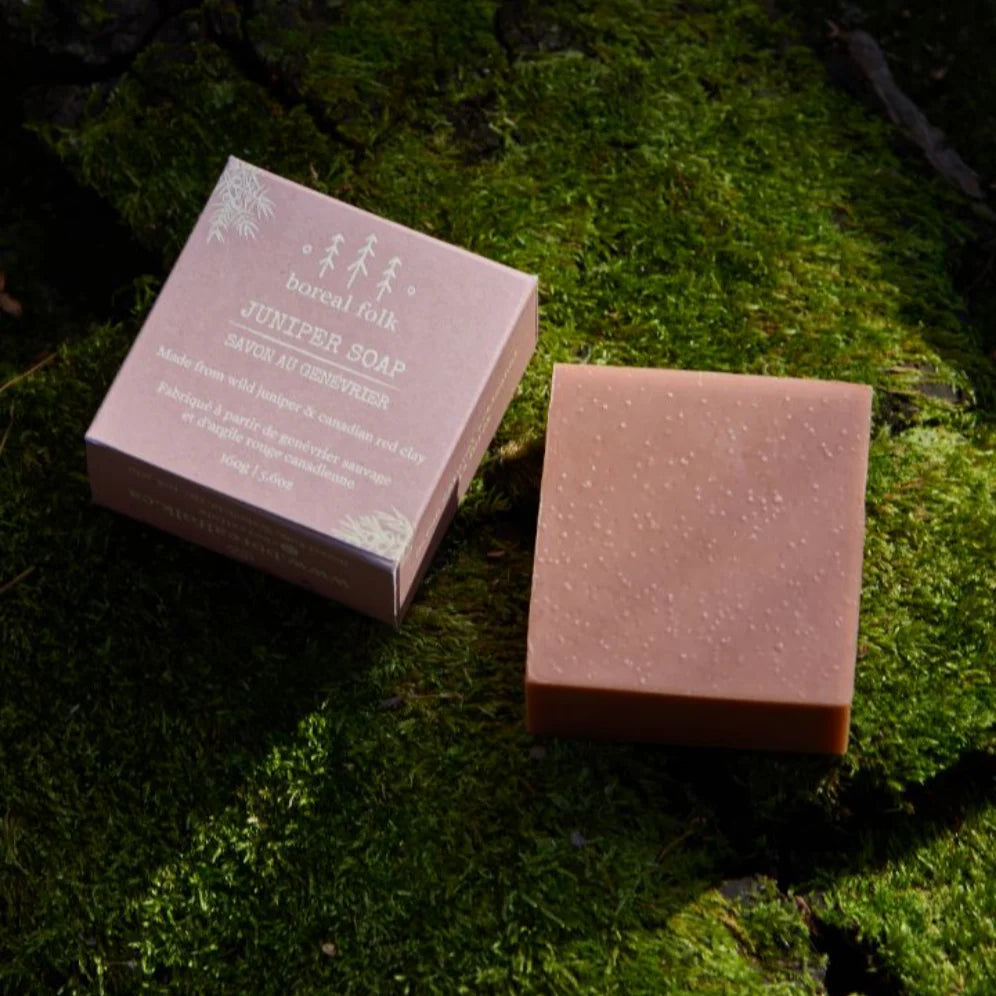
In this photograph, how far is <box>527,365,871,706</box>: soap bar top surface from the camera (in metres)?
2.21

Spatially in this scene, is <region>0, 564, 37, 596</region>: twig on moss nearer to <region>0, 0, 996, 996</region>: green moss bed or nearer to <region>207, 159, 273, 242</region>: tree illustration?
<region>0, 0, 996, 996</region>: green moss bed

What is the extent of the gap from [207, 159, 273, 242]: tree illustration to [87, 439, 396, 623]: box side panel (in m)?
0.38

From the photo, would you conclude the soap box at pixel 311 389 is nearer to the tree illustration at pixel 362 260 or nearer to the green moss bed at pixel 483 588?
the tree illustration at pixel 362 260

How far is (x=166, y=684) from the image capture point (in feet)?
7.97

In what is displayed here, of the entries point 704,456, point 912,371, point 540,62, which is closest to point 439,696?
point 704,456

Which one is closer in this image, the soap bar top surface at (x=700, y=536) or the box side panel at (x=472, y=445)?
the soap bar top surface at (x=700, y=536)

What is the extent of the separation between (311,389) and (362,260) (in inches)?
8.7

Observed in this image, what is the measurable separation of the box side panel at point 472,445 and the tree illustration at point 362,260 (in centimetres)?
24

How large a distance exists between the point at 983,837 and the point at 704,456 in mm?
729

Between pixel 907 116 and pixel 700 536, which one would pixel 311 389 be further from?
pixel 907 116

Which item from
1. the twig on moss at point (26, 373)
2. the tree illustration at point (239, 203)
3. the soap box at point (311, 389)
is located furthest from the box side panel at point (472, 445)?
the twig on moss at point (26, 373)

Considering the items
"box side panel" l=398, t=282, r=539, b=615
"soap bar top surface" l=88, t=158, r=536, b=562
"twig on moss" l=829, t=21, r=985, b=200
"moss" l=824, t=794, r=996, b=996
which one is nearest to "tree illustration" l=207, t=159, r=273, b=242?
"soap bar top surface" l=88, t=158, r=536, b=562

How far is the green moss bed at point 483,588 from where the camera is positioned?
2.32m

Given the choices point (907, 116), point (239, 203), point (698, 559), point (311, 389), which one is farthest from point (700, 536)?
point (907, 116)
